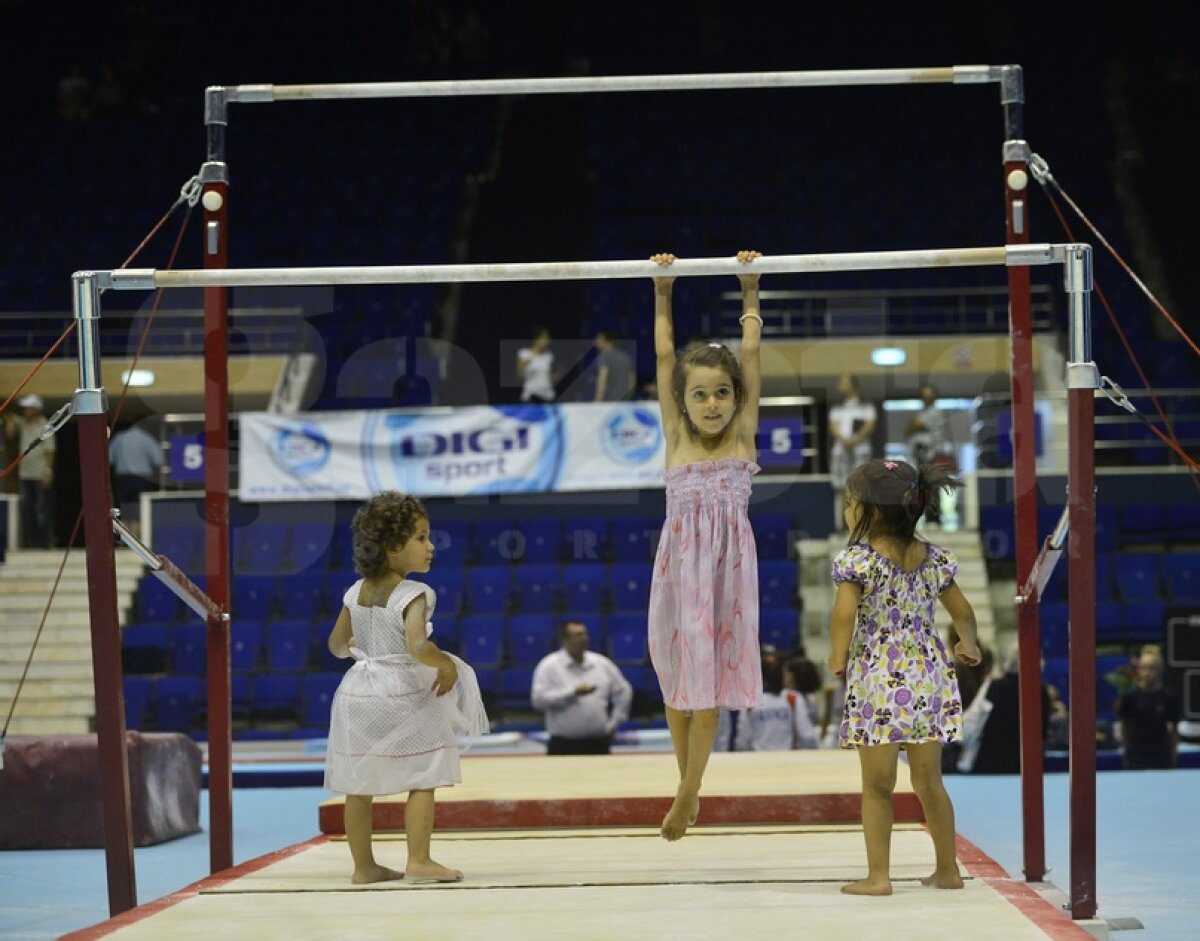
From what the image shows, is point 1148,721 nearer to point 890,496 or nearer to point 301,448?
point 301,448

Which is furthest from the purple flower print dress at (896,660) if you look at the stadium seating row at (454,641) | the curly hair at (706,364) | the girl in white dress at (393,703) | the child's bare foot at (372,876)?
the stadium seating row at (454,641)

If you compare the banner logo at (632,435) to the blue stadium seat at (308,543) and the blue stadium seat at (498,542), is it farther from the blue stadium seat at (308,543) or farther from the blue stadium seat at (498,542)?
the blue stadium seat at (308,543)

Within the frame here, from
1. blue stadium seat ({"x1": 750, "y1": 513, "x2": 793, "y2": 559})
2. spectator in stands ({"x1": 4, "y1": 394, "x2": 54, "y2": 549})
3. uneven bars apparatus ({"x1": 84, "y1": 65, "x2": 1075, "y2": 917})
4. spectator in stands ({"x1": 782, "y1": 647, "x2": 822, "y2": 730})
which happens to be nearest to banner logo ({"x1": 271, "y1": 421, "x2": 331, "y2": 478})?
spectator in stands ({"x1": 4, "y1": 394, "x2": 54, "y2": 549})

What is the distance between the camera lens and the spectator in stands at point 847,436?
13.1 m

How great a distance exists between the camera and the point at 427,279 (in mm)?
4543

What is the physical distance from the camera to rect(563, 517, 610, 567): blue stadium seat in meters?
12.9

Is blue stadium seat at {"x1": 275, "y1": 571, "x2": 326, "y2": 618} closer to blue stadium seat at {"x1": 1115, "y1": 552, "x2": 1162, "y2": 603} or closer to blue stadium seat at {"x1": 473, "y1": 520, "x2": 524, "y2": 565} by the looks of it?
blue stadium seat at {"x1": 473, "y1": 520, "x2": 524, "y2": 565}

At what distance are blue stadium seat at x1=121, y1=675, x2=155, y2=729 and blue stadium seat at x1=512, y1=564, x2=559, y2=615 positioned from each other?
296 centimetres

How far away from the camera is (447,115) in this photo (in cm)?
1839

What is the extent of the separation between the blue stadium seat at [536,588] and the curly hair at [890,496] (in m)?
8.52

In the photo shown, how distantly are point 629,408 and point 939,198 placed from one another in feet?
20.8

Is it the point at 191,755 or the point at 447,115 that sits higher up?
the point at 447,115

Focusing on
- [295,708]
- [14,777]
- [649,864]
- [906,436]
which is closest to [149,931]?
[649,864]

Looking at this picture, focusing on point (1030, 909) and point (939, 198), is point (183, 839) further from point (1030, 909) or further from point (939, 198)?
point (939, 198)
